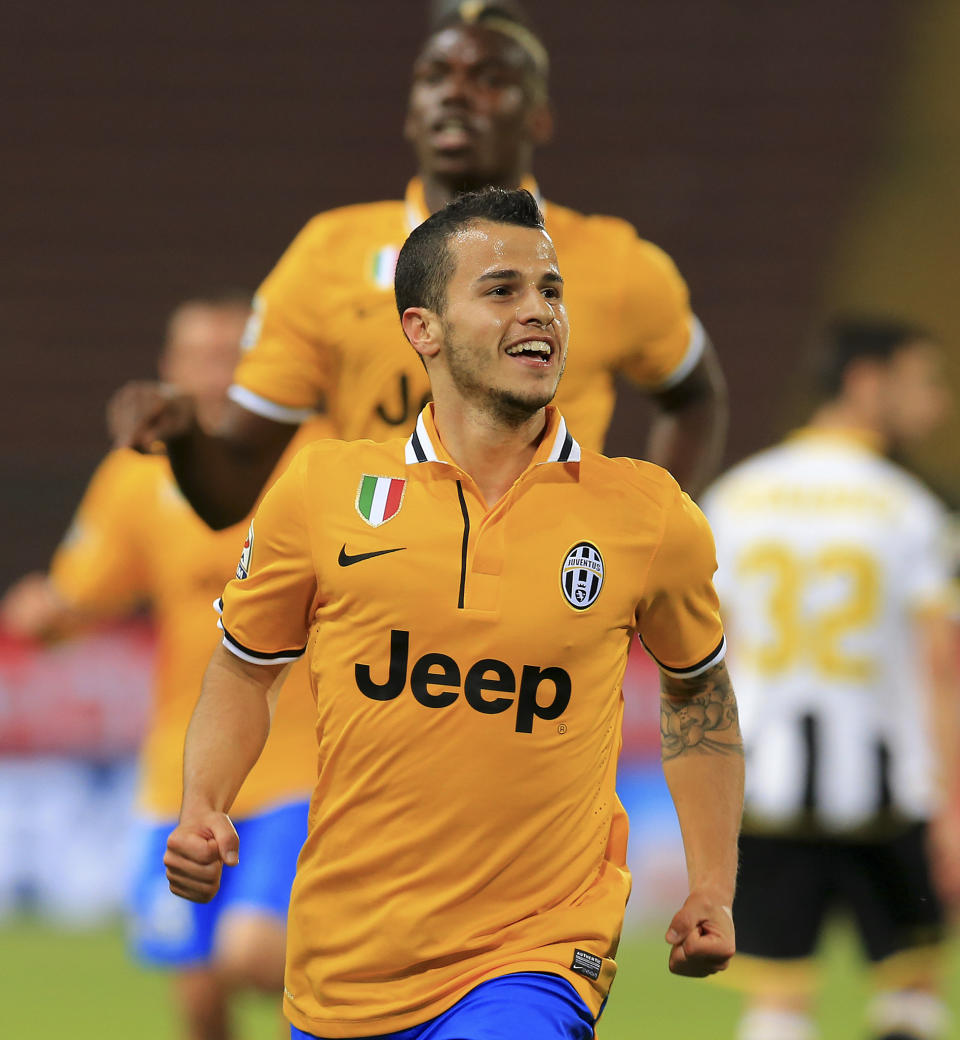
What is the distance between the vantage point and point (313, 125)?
1439 cm

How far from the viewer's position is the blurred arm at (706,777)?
270 centimetres

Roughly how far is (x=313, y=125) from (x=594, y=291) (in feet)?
36.6

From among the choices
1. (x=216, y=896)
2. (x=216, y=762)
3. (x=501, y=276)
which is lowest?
(x=216, y=896)

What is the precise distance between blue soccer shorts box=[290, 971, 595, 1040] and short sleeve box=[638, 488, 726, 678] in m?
0.52

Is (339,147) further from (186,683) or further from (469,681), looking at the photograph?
(469,681)

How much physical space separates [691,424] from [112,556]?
2.31 m

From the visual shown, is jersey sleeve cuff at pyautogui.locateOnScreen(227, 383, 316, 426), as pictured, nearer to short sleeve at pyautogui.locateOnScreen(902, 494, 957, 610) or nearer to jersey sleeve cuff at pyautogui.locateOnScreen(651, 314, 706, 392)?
jersey sleeve cuff at pyautogui.locateOnScreen(651, 314, 706, 392)

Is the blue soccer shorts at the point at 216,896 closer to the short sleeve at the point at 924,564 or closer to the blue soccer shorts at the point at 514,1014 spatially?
the blue soccer shorts at the point at 514,1014

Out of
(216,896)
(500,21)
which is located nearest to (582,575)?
(500,21)

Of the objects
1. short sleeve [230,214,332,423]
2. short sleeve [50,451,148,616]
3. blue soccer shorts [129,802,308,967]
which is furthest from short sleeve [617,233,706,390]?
short sleeve [50,451,148,616]

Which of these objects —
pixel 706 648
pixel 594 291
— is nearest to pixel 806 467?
pixel 594 291

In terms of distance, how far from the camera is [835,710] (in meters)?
5.36

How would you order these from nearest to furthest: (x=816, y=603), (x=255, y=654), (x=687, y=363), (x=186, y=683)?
(x=255, y=654) → (x=687, y=363) → (x=186, y=683) → (x=816, y=603)

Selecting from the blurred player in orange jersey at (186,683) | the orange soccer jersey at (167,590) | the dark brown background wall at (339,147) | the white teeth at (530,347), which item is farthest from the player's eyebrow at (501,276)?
the dark brown background wall at (339,147)
